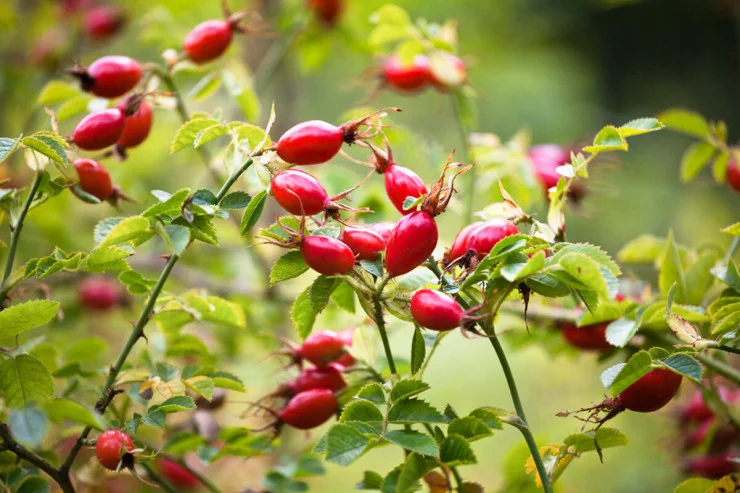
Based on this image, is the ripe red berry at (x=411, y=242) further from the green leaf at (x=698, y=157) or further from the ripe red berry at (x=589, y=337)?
the green leaf at (x=698, y=157)

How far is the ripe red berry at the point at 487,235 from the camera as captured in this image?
759 mm

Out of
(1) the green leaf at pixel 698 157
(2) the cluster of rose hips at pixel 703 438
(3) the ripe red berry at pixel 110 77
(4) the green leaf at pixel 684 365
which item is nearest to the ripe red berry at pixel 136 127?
(3) the ripe red berry at pixel 110 77

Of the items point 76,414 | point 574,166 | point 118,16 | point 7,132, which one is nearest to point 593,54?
point 118,16

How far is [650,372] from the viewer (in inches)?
30.7

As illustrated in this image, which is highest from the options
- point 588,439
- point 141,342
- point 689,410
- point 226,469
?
point 588,439

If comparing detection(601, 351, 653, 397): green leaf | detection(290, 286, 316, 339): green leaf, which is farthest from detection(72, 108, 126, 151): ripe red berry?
detection(601, 351, 653, 397): green leaf

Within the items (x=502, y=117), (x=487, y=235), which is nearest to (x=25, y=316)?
(x=487, y=235)

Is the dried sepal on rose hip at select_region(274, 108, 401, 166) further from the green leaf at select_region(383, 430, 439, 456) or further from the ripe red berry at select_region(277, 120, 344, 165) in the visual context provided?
the green leaf at select_region(383, 430, 439, 456)

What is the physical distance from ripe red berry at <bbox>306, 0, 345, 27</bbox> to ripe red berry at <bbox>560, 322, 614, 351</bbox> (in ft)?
3.39

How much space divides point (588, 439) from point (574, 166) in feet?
1.03

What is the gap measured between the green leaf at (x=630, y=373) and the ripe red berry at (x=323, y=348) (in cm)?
35

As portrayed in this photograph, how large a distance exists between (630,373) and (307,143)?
423mm

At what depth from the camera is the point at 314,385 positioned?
3.10ft

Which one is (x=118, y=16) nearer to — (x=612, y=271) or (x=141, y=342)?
(x=141, y=342)
